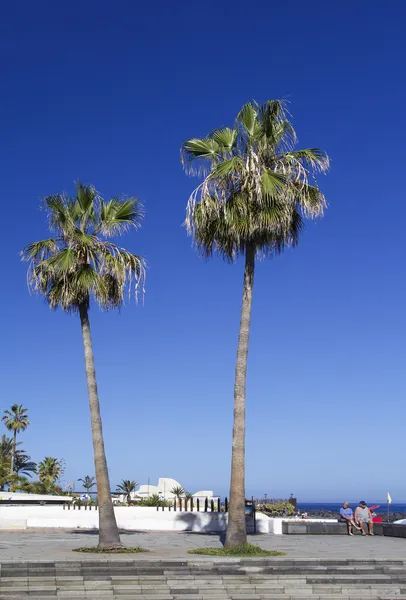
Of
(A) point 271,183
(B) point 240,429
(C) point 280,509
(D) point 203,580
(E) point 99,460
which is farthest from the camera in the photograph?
(C) point 280,509

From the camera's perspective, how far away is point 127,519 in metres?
30.0

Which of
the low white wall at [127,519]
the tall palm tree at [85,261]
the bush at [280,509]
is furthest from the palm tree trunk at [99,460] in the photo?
the bush at [280,509]

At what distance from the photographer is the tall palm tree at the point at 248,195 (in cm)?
1991

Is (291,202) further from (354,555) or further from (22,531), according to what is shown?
(22,531)

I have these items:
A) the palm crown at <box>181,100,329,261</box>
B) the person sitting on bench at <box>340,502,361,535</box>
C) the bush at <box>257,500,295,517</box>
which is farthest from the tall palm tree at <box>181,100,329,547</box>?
the bush at <box>257,500,295,517</box>

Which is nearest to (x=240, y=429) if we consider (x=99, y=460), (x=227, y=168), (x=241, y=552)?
(x=241, y=552)

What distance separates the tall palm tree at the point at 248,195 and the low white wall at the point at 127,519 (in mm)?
10492

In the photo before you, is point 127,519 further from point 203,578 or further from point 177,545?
point 203,578

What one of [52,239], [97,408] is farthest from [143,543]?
[52,239]

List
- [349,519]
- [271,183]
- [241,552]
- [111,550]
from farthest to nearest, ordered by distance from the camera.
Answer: [349,519], [271,183], [111,550], [241,552]

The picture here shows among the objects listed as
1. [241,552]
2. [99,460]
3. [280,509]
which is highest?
[99,460]

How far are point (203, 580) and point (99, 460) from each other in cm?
633

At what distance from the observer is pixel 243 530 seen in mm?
18641

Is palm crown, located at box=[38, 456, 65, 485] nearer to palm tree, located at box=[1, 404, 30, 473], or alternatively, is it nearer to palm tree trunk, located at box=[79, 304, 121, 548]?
palm tree, located at box=[1, 404, 30, 473]
